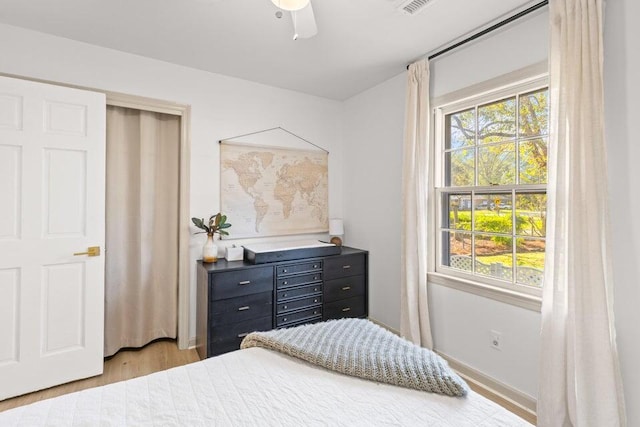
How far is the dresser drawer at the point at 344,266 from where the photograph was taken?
9.89ft

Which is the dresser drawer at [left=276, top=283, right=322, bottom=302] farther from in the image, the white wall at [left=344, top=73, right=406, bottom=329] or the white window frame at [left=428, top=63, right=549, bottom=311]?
the white window frame at [left=428, top=63, right=549, bottom=311]

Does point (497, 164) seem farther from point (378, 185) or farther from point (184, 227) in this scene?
point (184, 227)

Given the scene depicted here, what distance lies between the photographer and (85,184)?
2.29 meters

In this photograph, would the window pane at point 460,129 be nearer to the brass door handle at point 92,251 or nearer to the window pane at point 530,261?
the window pane at point 530,261

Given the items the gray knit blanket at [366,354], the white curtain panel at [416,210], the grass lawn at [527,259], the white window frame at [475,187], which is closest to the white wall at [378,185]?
the white curtain panel at [416,210]

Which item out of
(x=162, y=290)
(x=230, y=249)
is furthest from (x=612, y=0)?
(x=162, y=290)

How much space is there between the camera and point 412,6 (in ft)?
5.90

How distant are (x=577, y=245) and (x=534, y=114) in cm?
93

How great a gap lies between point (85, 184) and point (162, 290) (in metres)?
1.14

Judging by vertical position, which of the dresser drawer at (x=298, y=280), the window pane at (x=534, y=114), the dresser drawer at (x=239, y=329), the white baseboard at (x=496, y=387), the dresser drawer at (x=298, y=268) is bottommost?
the white baseboard at (x=496, y=387)

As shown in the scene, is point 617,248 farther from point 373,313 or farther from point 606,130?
point 373,313

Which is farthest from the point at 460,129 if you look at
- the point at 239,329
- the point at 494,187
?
the point at 239,329

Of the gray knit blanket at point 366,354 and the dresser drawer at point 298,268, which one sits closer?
the gray knit blanket at point 366,354

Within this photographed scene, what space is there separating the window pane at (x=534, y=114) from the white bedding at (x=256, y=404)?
5.72 feet
